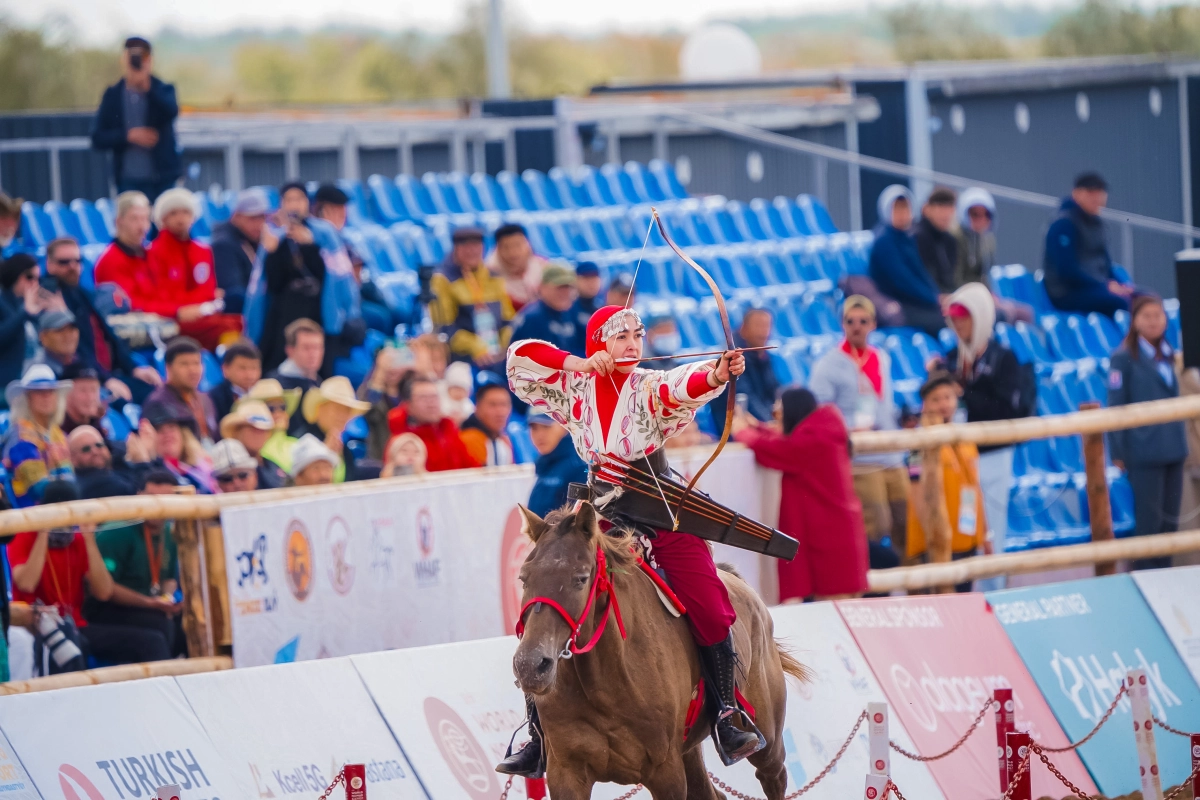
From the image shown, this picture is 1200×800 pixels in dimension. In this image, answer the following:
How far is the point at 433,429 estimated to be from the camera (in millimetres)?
10258

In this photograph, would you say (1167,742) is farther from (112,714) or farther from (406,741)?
(112,714)

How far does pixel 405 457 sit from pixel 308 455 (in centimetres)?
66

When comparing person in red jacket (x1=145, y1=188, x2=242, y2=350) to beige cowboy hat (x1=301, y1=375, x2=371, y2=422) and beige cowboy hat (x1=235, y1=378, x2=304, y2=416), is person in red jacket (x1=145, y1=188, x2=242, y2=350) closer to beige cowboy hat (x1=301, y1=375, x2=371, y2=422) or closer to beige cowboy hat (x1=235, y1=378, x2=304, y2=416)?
beige cowboy hat (x1=235, y1=378, x2=304, y2=416)

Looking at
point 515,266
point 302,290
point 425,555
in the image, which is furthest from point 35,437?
point 515,266

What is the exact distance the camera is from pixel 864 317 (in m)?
11.7

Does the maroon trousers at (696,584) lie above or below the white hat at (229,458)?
below

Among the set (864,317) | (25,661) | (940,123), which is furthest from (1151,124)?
(25,661)

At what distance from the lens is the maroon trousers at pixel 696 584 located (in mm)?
6859

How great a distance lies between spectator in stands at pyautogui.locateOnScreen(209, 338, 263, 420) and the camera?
1045 cm

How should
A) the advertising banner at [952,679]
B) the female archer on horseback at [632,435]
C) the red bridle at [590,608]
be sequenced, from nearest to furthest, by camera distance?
the red bridle at [590,608] < the female archer on horseback at [632,435] < the advertising banner at [952,679]

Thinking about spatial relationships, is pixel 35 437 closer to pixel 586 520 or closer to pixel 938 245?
pixel 586 520

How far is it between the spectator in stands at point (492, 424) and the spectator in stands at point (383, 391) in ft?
1.55

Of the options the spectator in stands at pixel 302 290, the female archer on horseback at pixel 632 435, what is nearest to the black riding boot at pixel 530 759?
the female archer on horseback at pixel 632 435

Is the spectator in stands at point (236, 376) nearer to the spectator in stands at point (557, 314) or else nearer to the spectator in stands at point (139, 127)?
the spectator in stands at point (557, 314)
